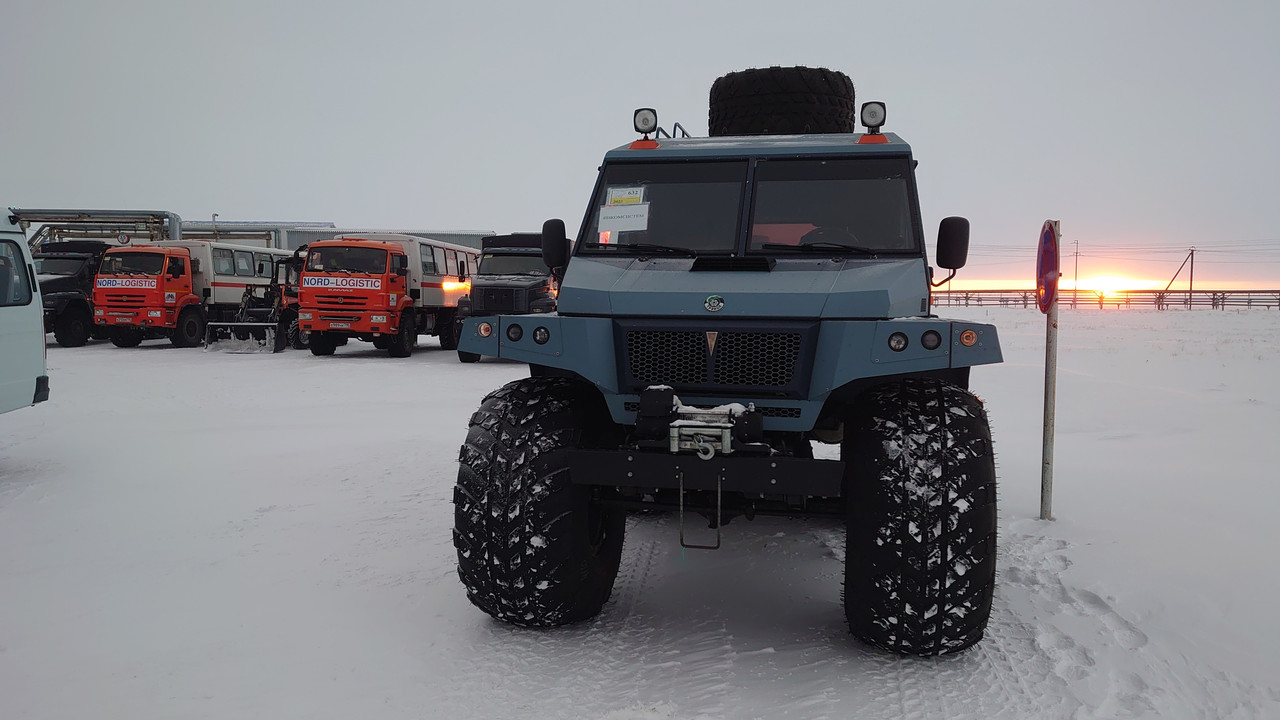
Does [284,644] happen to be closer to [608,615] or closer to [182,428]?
[608,615]

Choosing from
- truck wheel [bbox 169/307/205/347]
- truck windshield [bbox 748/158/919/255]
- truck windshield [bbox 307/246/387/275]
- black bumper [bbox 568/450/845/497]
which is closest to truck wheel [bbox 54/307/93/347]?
truck wheel [bbox 169/307/205/347]

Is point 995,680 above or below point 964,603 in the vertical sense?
below

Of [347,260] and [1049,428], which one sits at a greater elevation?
[347,260]

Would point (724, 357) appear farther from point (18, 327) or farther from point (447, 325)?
point (447, 325)

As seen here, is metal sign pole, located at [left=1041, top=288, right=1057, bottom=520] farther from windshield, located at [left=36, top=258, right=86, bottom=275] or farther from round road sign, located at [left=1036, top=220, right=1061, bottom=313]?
windshield, located at [left=36, top=258, right=86, bottom=275]

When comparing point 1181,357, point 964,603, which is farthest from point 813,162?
point 1181,357

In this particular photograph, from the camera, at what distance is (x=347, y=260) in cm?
1869

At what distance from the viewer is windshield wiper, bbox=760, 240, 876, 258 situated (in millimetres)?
4469

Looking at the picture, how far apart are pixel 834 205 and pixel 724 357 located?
133cm

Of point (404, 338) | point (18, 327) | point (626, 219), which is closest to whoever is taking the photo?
point (626, 219)

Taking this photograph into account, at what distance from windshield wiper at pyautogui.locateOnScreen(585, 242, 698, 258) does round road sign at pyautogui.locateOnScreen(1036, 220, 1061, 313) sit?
8.80 feet

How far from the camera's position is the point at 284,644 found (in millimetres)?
3822

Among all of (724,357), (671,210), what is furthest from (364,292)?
(724,357)

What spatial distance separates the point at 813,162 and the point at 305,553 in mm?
3679
